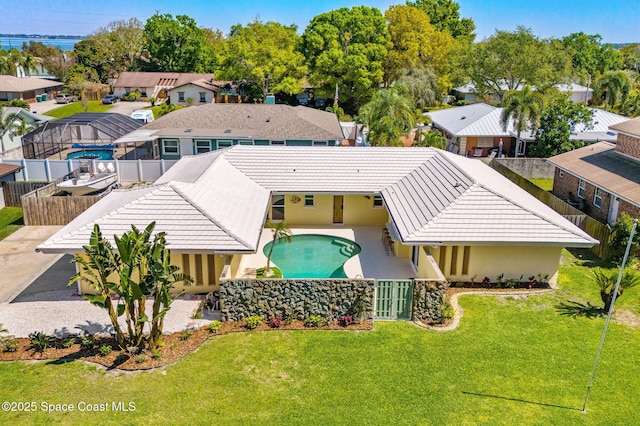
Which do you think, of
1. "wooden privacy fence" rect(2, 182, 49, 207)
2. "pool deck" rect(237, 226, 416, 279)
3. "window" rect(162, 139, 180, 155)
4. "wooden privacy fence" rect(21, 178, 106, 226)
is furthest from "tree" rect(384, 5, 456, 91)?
"wooden privacy fence" rect(21, 178, 106, 226)

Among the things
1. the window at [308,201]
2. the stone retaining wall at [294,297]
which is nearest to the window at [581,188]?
the window at [308,201]

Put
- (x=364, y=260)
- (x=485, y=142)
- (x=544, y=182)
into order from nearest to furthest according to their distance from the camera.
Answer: (x=364, y=260)
(x=544, y=182)
(x=485, y=142)

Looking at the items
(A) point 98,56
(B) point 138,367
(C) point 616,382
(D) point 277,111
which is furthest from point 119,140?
(A) point 98,56

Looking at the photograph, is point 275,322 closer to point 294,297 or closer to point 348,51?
point 294,297

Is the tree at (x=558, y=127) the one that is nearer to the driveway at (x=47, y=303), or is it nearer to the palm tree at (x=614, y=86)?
the palm tree at (x=614, y=86)

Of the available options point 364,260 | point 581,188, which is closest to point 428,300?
point 364,260

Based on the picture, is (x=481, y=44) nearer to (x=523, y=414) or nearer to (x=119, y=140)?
(x=119, y=140)
